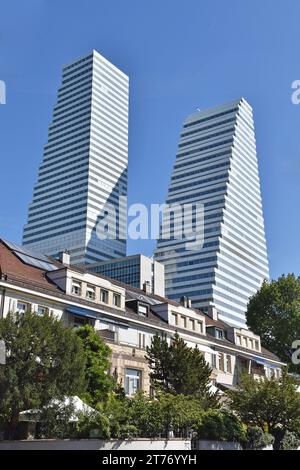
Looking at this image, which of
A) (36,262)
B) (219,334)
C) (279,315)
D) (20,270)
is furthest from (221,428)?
(279,315)

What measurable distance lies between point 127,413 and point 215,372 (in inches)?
931

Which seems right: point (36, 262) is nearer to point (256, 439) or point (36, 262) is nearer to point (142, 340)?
point (142, 340)

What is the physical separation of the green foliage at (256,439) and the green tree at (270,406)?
1283 mm

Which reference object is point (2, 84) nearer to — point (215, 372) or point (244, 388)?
point (244, 388)

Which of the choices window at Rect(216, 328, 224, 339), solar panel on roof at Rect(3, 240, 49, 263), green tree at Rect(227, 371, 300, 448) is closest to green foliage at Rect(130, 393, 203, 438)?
green tree at Rect(227, 371, 300, 448)

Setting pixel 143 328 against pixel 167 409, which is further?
pixel 143 328

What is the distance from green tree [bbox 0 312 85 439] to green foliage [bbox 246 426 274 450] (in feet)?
41.3

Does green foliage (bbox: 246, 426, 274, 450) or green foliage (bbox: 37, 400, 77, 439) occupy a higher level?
green foliage (bbox: 37, 400, 77, 439)

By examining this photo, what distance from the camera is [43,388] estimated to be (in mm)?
28656

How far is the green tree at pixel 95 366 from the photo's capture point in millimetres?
33812

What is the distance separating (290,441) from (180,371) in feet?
29.3

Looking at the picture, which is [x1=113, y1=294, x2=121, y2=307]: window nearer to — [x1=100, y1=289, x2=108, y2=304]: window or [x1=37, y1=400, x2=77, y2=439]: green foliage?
[x1=100, y1=289, x2=108, y2=304]: window

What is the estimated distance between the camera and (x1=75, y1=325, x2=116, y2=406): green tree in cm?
3381
